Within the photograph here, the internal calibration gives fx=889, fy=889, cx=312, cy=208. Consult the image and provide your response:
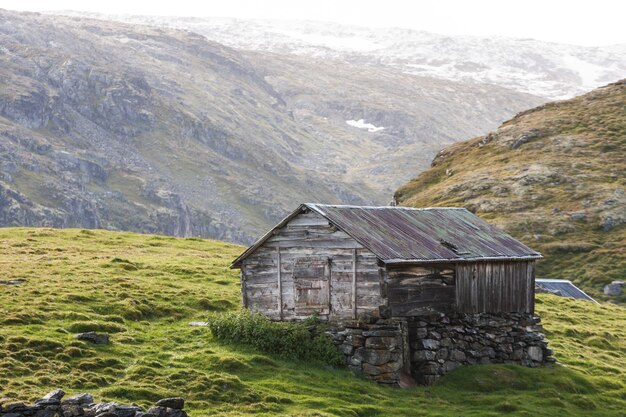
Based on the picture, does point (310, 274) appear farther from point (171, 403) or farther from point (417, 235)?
point (171, 403)

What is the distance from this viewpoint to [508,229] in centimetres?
9856

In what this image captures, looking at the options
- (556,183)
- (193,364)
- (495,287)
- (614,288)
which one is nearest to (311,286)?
(193,364)

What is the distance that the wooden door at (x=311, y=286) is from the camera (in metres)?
40.9

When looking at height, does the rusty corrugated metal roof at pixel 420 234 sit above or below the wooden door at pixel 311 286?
above

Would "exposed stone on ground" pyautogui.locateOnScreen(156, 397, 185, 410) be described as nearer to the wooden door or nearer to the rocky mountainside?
the wooden door

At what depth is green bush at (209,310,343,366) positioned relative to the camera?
39125 millimetres

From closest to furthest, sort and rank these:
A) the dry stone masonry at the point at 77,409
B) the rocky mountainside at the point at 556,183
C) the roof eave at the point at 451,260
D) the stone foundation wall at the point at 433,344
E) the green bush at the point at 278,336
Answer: the dry stone masonry at the point at 77,409
the stone foundation wall at the point at 433,344
the green bush at the point at 278,336
the roof eave at the point at 451,260
the rocky mountainside at the point at 556,183

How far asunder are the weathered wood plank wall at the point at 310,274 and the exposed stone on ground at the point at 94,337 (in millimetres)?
8091

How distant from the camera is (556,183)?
110375 mm

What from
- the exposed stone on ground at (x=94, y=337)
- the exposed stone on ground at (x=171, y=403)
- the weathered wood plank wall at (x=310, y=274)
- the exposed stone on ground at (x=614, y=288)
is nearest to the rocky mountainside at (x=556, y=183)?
the exposed stone on ground at (x=614, y=288)

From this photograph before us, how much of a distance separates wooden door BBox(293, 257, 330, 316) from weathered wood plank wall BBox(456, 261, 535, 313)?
22.2 feet

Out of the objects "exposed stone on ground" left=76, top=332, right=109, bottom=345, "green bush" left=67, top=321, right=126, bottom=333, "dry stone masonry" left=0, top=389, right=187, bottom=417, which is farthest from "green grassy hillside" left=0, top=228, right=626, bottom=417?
"dry stone masonry" left=0, top=389, right=187, bottom=417

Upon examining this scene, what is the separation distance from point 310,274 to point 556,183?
75.5 metres

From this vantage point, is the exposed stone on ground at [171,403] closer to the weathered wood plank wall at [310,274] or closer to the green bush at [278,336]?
the green bush at [278,336]
